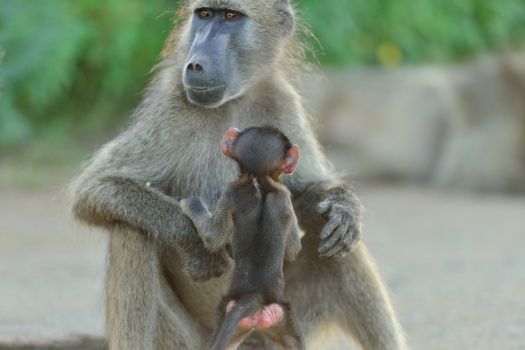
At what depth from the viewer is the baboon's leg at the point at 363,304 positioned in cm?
576

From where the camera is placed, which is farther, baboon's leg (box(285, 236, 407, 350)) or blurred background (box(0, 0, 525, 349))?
blurred background (box(0, 0, 525, 349))

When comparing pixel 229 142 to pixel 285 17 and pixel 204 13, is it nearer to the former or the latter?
pixel 204 13

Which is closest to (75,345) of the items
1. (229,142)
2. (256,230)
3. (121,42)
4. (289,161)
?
(256,230)

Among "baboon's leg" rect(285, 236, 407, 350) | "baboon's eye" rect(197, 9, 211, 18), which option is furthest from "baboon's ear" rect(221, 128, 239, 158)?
"baboon's leg" rect(285, 236, 407, 350)

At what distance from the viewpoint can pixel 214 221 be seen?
5.12m

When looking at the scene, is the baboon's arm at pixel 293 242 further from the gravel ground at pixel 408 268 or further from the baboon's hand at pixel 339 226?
the gravel ground at pixel 408 268

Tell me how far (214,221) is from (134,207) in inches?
19.0

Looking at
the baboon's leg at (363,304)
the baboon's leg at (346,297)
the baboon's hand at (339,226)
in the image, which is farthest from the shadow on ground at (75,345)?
the baboon's hand at (339,226)

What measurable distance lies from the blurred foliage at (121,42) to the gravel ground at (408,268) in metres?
1.39

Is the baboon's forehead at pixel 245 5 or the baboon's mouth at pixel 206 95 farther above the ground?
the baboon's forehead at pixel 245 5

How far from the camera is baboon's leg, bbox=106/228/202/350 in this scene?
17.2 ft

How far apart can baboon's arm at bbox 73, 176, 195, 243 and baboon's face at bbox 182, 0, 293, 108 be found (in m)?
0.47

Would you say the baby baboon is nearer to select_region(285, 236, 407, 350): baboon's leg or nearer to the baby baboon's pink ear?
the baby baboon's pink ear

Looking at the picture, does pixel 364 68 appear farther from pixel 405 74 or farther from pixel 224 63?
pixel 224 63
